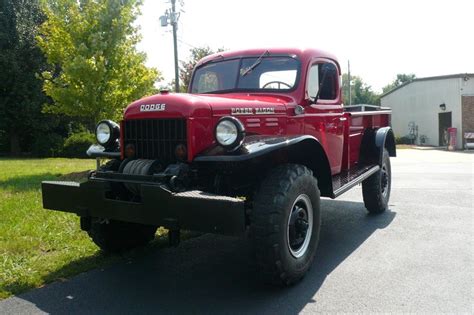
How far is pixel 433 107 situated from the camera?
32156 millimetres

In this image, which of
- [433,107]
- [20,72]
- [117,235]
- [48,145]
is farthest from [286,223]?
[433,107]

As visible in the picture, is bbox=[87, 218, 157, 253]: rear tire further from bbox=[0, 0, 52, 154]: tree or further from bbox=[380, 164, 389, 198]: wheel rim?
bbox=[0, 0, 52, 154]: tree

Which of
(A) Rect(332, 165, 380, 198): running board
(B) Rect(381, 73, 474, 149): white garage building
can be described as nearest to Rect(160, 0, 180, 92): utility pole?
(A) Rect(332, 165, 380, 198): running board

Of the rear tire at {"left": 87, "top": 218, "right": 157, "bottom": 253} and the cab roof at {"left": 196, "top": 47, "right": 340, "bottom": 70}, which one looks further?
the cab roof at {"left": 196, "top": 47, "right": 340, "bottom": 70}

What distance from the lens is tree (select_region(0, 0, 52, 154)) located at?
24.4m

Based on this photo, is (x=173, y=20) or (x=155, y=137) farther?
(x=173, y=20)

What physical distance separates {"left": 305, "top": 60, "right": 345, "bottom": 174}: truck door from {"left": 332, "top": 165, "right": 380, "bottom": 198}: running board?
146mm

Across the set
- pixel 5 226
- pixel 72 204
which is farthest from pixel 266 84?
pixel 5 226

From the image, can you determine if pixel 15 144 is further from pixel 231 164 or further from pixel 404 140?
pixel 404 140

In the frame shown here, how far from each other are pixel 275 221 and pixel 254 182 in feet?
2.67

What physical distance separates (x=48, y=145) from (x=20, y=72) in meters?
4.17

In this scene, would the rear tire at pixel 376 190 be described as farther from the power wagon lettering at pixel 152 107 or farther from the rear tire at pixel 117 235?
the power wagon lettering at pixel 152 107

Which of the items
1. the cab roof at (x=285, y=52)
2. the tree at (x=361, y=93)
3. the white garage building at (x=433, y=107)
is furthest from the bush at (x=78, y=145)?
the tree at (x=361, y=93)

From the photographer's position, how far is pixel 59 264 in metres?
4.70
